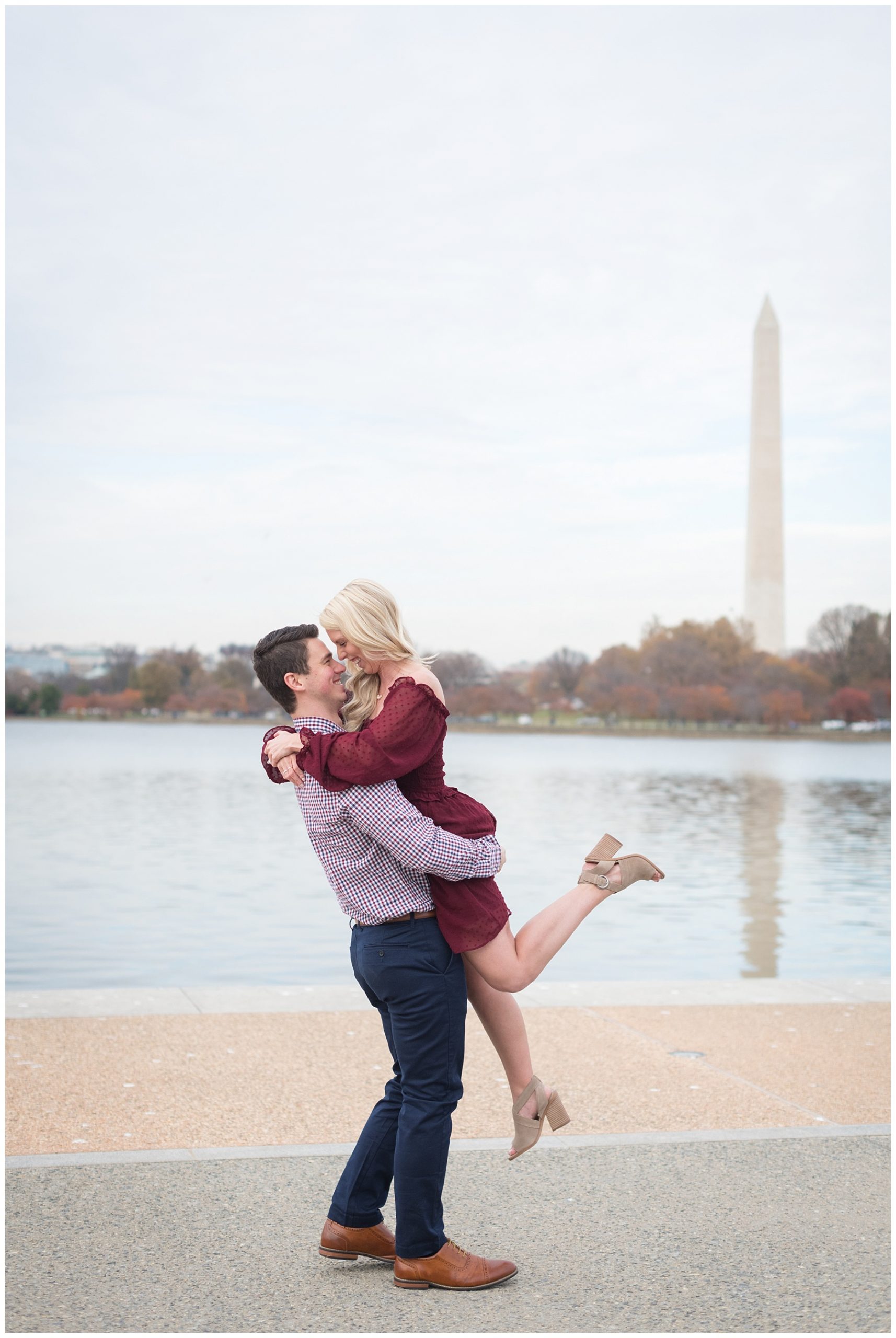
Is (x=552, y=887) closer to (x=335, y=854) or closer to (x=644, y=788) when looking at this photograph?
(x=335, y=854)

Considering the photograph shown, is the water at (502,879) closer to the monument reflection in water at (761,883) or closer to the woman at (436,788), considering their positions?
the monument reflection in water at (761,883)

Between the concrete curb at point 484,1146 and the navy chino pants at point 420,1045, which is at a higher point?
the navy chino pants at point 420,1045

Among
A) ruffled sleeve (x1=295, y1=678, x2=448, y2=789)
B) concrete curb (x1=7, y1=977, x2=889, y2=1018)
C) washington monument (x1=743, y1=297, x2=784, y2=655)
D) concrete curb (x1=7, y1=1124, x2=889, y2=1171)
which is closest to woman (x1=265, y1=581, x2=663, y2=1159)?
ruffled sleeve (x1=295, y1=678, x2=448, y2=789)

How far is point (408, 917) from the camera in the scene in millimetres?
4004

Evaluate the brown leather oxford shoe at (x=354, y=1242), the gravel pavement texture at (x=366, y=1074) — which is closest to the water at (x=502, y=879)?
the gravel pavement texture at (x=366, y=1074)

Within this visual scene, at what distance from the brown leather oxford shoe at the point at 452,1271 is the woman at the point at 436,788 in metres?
0.32

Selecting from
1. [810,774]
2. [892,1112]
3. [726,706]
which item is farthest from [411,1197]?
[726,706]

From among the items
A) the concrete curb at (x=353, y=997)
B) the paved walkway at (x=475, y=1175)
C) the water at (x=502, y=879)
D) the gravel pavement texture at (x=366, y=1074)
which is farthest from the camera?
the water at (x=502, y=879)

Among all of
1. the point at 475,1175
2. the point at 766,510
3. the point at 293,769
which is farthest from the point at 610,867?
the point at 766,510

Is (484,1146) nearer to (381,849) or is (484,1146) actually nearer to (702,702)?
(381,849)

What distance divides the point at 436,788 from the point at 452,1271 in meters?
1.38

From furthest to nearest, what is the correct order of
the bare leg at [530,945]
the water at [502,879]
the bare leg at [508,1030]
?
the water at [502,879], the bare leg at [508,1030], the bare leg at [530,945]

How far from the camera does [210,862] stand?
933 inches

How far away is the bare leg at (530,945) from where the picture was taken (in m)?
4.05
